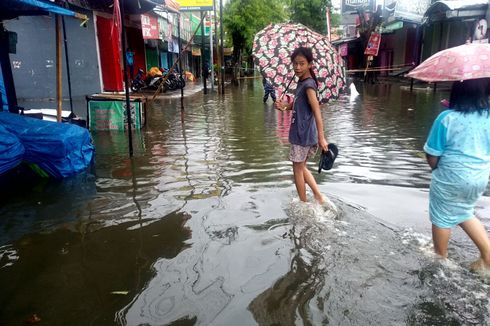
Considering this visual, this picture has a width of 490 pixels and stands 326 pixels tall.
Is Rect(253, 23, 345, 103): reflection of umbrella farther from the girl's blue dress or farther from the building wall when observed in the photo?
the building wall

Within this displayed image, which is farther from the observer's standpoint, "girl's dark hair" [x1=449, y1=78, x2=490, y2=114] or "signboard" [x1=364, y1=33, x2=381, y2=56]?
"signboard" [x1=364, y1=33, x2=381, y2=56]

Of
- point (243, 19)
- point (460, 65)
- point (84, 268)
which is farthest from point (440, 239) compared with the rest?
point (243, 19)

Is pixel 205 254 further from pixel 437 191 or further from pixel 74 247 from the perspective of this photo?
pixel 437 191

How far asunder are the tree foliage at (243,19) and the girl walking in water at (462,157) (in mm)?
30384

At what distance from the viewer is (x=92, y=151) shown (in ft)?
20.7

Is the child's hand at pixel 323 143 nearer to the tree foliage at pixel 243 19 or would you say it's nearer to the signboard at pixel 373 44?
the signboard at pixel 373 44

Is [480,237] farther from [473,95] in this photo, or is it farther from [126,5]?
[126,5]

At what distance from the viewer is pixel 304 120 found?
14.3 feet

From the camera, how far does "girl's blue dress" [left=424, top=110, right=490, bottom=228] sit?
2818 millimetres

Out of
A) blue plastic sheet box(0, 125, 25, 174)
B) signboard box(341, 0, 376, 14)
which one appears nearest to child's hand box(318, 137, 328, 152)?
blue plastic sheet box(0, 125, 25, 174)

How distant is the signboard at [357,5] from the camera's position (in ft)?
91.8

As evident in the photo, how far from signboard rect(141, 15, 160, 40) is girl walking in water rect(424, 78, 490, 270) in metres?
16.0

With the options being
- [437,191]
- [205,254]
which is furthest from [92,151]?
[437,191]

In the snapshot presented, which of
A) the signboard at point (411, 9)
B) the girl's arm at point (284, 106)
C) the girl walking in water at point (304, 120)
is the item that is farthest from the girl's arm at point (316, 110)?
the signboard at point (411, 9)
